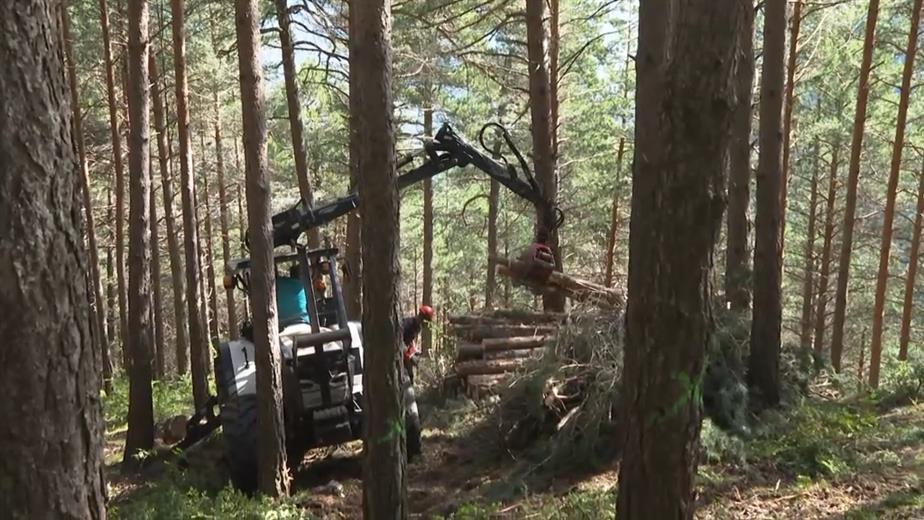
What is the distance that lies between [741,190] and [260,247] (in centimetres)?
559

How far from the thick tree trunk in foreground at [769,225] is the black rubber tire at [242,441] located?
562 centimetres

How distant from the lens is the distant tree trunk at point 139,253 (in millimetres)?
9781

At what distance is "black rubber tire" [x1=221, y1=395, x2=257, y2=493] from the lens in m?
8.20

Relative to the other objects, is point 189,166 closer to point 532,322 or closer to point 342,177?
point 532,322

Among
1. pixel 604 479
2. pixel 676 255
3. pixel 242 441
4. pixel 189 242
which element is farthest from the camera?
pixel 189 242

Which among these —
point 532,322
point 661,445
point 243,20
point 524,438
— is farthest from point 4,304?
point 532,322

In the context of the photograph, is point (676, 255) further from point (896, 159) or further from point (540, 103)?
point (896, 159)

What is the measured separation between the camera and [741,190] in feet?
29.5

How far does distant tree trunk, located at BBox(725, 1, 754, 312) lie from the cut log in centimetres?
297

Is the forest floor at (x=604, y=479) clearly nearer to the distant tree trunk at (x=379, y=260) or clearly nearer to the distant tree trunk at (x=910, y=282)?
the distant tree trunk at (x=379, y=260)

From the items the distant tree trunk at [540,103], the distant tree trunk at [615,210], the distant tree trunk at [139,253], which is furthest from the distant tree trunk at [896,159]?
the distant tree trunk at [139,253]

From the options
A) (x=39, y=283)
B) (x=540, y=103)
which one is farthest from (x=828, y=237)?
(x=39, y=283)

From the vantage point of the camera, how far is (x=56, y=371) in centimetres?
245

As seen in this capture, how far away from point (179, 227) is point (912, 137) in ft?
74.2
